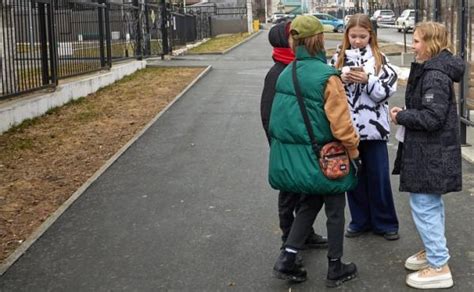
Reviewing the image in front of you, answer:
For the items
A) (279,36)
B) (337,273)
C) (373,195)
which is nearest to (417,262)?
(337,273)

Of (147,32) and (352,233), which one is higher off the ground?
(147,32)

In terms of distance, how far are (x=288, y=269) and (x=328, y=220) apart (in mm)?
394

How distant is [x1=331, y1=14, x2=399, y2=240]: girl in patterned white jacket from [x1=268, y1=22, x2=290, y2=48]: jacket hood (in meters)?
0.43

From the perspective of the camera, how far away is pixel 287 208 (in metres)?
4.56

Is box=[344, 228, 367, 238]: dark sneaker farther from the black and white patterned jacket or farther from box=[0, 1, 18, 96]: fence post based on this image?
box=[0, 1, 18, 96]: fence post

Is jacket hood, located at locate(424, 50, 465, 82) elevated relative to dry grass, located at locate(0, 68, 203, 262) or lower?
elevated

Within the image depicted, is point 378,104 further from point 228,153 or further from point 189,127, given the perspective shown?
point 189,127

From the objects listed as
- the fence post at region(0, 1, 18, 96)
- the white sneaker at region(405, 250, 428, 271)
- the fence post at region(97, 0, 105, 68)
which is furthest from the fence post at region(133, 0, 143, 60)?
the white sneaker at region(405, 250, 428, 271)

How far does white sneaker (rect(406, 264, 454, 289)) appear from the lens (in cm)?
404

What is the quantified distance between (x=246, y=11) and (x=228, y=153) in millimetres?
54694

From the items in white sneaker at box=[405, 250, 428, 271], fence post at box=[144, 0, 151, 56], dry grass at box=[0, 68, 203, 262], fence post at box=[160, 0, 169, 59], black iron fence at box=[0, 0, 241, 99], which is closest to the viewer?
white sneaker at box=[405, 250, 428, 271]

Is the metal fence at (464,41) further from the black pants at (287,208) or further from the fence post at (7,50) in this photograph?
the fence post at (7,50)

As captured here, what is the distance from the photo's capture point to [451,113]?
4.00 meters

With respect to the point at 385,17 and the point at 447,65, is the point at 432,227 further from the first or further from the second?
the point at 385,17
